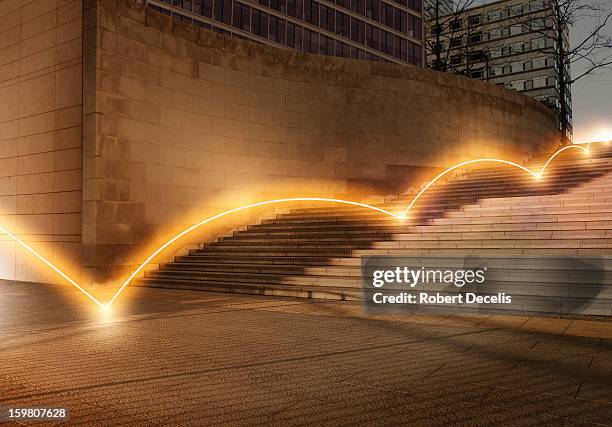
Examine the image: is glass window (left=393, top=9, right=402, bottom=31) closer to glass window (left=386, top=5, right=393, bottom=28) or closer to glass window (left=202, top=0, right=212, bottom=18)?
glass window (left=386, top=5, right=393, bottom=28)

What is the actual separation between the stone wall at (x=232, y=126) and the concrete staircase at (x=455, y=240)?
5.55ft

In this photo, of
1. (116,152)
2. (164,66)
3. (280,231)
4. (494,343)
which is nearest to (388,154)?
(280,231)

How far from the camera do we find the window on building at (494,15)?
101m

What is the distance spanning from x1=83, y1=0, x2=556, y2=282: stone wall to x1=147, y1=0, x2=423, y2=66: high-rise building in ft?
126

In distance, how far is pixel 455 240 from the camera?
13891mm

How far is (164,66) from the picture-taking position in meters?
18.5

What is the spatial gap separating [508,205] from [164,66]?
10.9m

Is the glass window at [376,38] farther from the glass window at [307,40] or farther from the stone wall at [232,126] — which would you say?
the stone wall at [232,126]

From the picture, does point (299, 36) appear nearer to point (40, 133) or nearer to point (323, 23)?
point (323, 23)

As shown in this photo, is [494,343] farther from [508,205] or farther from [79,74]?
[79,74]

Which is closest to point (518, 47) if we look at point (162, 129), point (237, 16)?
point (237, 16)

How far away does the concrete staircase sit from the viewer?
10770 millimetres

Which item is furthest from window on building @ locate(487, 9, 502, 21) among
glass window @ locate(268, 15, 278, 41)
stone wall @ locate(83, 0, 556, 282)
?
stone wall @ locate(83, 0, 556, 282)

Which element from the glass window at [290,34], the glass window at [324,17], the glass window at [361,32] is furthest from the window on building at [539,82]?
the glass window at [290,34]
